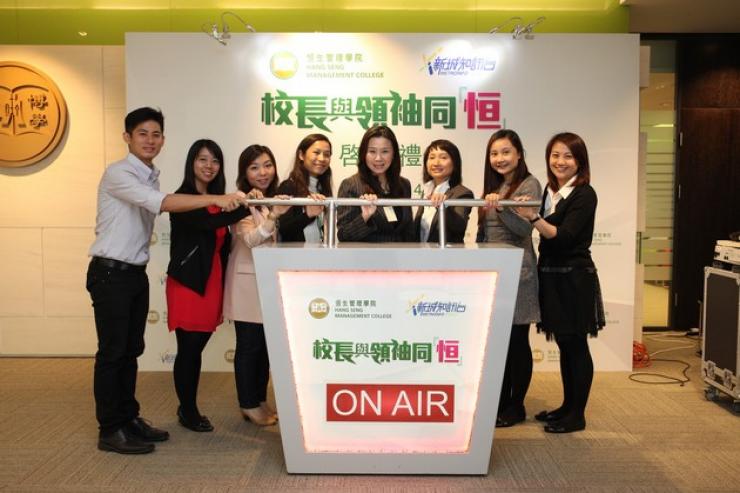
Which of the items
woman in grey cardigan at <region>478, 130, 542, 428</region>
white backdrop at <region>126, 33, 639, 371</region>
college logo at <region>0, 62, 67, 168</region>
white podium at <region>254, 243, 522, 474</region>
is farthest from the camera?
college logo at <region>0, 62, 67, 168</region>

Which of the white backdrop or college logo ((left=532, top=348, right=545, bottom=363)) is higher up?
the white backdrop

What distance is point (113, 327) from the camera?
130 inches

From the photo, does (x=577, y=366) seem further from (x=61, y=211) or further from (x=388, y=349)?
(x=61, y=211)

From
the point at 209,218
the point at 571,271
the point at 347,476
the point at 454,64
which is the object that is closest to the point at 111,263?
the point at 209,218

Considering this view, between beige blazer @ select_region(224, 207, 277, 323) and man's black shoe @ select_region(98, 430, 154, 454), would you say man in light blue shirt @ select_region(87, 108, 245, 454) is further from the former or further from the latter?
beige blazer @ select_region(224, 207, 277, 323)

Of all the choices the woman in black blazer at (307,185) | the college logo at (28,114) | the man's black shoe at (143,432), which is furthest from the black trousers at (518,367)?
the college logo at (28,114)

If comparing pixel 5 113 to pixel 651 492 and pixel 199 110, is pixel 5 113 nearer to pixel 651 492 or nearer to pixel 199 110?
pixel 199 110

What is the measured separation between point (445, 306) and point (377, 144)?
1.05m

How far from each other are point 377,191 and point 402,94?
1.61 m

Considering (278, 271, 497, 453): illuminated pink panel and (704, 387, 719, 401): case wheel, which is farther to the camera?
(704, 387, 719, 401): case wheel

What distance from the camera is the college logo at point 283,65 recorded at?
4.92 meters

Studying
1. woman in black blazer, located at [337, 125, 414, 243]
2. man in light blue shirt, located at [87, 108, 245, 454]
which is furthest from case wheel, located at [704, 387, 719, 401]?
man in light blue shirt, located at [87, 108, 245, 454]

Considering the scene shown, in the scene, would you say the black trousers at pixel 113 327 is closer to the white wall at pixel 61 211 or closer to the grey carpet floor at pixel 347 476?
the grey carpet floor at pixel 347 476

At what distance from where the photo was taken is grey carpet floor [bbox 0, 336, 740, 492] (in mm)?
2963
